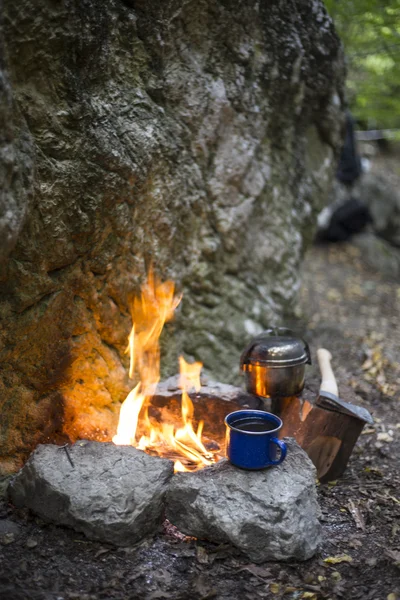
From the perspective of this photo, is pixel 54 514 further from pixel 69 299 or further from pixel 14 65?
pixel 14 65

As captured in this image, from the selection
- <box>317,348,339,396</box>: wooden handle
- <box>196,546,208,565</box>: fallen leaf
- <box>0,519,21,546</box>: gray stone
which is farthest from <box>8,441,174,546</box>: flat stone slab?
<box>317,348,339,396</box>: wooden handle

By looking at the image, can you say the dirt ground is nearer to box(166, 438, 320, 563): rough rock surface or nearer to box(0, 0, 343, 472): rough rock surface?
box(166, 438, 320, 563): rough rock surface

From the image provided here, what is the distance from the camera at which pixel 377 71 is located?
31.7ft

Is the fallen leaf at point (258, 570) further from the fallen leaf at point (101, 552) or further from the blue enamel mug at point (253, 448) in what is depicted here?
the fallen leaf at point (101, 552)

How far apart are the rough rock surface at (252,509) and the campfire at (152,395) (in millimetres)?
457

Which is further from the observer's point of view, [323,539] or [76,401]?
[76,401]

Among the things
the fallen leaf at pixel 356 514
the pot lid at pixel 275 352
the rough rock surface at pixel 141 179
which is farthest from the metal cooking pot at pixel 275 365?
the rough rock surface at pixel 141 179

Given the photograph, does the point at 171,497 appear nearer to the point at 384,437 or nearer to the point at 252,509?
the point at 252,509

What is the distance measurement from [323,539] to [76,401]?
1.79 metres

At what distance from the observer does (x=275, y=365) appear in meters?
3.81

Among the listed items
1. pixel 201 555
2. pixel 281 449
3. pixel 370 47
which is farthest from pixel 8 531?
pixel 370 47

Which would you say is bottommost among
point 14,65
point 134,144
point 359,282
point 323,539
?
point 359,282

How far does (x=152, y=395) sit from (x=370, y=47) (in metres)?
6.25

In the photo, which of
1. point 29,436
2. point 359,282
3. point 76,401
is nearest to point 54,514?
point 29,436
